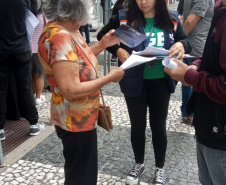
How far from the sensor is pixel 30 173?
2883 millimetres

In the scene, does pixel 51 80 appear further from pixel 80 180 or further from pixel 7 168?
pixel 7 168

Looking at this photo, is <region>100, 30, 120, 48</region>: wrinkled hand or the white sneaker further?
the white sneaker

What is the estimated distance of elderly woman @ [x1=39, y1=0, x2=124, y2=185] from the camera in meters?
1.59

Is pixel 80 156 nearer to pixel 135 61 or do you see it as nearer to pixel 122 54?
pixel 135 61

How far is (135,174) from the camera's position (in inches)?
106

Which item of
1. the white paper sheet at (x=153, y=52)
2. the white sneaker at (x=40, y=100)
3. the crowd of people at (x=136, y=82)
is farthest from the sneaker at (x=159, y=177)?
the white sneaker at (x=40, y=100)

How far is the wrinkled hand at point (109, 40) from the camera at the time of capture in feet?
7.18

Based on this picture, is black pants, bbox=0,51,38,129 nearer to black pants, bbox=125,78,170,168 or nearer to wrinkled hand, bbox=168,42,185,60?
black pants, bbox=125,78,170,168

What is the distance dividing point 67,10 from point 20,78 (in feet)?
Answer: 6.86

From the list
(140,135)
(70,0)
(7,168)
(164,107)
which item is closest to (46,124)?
(7,168)

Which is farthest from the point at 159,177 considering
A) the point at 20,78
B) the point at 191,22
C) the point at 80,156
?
the point at 20,78

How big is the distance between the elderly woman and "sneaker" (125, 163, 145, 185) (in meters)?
0.81

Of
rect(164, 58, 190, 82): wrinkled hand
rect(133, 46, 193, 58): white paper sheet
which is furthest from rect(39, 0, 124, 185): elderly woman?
rect(164, 58, 190, 82): wrinkled hand

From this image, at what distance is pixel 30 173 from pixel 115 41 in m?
1.66
